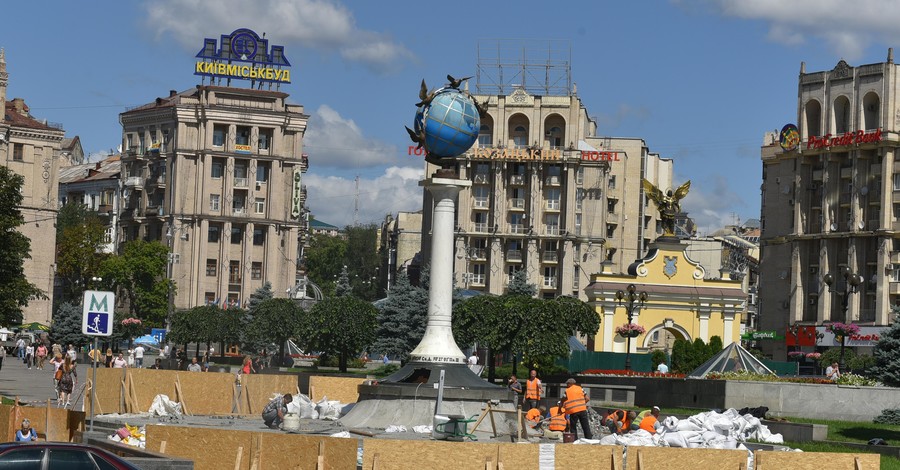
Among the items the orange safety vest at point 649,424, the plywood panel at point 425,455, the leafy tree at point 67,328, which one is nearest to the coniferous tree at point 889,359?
the orange safety vest at point 649,424

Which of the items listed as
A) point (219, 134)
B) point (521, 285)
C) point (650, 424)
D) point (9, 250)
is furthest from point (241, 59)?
point (650, 424)

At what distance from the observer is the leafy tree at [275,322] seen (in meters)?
83.8

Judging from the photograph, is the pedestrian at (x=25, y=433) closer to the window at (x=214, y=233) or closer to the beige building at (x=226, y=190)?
the beige building at (x=226, y=190)

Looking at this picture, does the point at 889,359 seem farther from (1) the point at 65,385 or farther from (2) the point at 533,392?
Result: (1) the point at 65,385

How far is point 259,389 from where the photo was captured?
40.1m

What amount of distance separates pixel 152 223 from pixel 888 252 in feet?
184

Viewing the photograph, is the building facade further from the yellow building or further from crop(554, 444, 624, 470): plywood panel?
crop(554, 444, 624, 470): plywood panel

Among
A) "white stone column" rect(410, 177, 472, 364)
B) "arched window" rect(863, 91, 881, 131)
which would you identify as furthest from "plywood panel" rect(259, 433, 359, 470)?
"arched window" rect(863, 91, 881, 131)

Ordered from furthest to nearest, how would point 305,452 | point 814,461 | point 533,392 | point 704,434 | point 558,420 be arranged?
1. point 533,392
2. point 558,420
3. point 704,434
4. point 814,461
5. point 305,452

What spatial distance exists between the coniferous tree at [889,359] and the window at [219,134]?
259 feet

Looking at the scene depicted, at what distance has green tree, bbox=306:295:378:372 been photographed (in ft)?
244

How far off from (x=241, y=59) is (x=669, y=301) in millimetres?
48506

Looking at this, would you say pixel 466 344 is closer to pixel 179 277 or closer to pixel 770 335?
pixel 770 335

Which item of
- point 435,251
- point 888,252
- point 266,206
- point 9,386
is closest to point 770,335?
point 888,252
